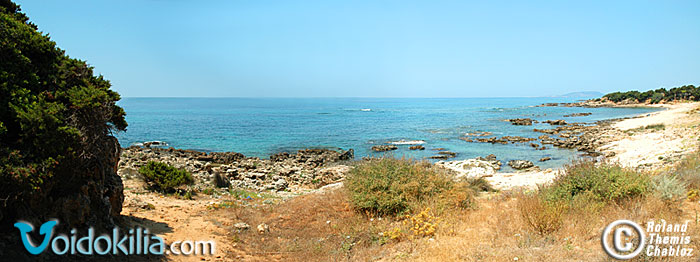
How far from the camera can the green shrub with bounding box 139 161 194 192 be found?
12391mm

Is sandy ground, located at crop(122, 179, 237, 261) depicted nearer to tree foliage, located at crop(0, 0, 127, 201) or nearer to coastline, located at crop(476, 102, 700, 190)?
tree foliage, located at crop(0, 0, 127, 201)

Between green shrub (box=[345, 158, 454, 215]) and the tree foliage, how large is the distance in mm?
5634

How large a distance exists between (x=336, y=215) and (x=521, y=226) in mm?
4250

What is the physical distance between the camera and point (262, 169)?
23.1 metres

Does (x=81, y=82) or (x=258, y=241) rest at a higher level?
(x=81, y=82)

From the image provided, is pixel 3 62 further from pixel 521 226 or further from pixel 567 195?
pixel 567 195

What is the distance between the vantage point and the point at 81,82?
6.57 m

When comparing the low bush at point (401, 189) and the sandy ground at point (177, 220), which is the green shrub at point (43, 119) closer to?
the sandy ground at point (177, 220)

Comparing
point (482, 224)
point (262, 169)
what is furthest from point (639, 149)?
point (262, 169)

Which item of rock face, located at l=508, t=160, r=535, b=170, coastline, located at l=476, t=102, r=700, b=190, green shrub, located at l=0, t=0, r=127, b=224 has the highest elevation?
green shrub, located at l=0, t=0, r=127, b=224

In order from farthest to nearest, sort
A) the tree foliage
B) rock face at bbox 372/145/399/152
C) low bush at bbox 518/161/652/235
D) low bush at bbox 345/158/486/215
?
rock face at bbox 372/145/399/152 → low bush at bbox 345/158/486/215 → low bush at bbox 518/161/652/235 → the tree foliage

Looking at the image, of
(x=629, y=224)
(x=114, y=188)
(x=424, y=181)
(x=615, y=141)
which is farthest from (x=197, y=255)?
(x=615, y=141)

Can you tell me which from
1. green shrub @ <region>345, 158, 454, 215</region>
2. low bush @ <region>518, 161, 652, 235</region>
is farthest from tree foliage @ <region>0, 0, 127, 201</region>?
low bush @ <region>518, 161, 652, 235</region>

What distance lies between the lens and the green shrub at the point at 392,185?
29.4 ft
